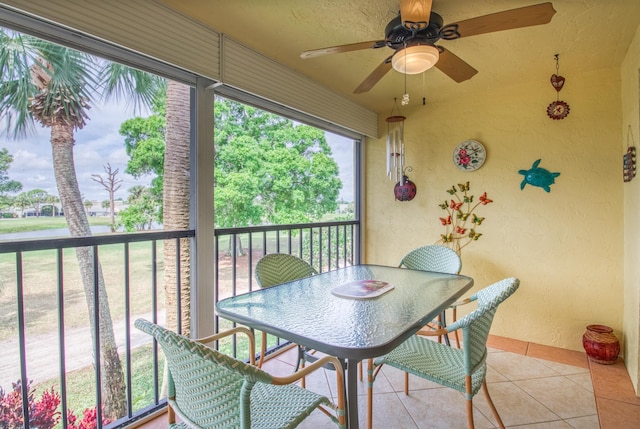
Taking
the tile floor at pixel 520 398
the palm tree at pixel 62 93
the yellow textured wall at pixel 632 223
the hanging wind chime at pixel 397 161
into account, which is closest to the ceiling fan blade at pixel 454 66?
the hanging wind chime at pixel 397 161

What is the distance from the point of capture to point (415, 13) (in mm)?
1437

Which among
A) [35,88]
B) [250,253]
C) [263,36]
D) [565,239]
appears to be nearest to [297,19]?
[263,36]

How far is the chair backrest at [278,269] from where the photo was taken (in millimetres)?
2062

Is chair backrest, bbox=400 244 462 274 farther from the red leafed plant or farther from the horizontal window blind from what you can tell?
the red leafed plant

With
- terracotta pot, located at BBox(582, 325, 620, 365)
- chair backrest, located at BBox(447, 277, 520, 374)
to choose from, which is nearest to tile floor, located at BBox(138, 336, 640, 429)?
terracotta pot, located at BBox(582, 325, 620, 365)

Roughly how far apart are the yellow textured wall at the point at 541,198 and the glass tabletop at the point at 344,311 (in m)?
1.40

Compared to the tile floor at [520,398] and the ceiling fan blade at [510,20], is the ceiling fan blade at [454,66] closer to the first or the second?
the ceiling fan blade at [510,20]

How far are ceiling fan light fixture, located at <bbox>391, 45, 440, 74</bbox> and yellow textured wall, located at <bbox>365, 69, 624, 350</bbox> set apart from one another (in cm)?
156

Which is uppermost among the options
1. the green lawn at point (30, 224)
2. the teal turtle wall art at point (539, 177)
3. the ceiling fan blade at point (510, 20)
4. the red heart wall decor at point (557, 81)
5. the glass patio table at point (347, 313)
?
the red heart wall decor at point (557, 81)

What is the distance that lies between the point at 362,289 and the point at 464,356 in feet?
1.86

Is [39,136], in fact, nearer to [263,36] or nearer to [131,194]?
[131,194]

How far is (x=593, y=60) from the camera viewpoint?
242cm

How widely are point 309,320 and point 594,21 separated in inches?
91.7

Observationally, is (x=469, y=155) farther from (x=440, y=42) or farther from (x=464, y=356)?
(x=464, y=356)
